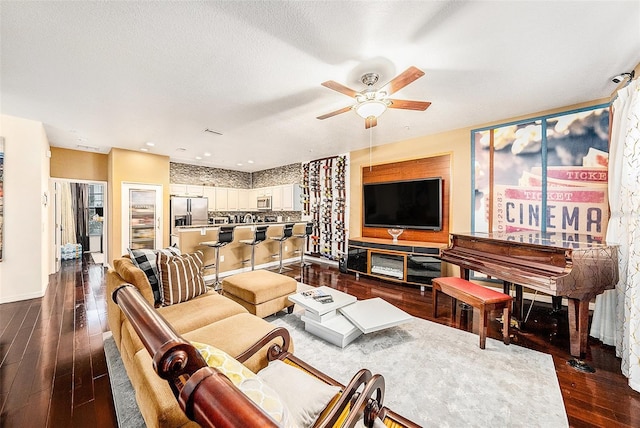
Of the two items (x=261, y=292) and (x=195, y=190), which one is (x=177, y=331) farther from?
(x=195, y=190)

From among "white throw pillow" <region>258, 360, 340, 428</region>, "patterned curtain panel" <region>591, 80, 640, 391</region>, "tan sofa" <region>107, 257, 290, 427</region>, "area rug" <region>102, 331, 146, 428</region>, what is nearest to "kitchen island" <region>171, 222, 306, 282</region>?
"tan sofa" <region>107, 257, 290, 427</region>

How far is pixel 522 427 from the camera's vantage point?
1547 millimetres

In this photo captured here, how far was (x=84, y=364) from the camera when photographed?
2150 mm

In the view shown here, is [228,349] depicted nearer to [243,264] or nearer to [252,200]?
[243,264]

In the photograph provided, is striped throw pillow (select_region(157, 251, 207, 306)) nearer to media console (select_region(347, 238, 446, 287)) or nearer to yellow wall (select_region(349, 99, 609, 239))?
media console (select_region(347, 238, 446, 287))

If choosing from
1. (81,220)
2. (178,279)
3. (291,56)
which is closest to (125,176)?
(81,220)

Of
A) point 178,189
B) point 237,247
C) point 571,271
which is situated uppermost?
point 178,189

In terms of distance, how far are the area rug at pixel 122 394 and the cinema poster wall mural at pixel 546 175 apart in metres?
4.15

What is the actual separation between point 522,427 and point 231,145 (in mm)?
5323

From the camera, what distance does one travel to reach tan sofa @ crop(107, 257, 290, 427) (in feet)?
3.59

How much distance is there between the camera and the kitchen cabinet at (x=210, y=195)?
7008 mm

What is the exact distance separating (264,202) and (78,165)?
4170 millimetres

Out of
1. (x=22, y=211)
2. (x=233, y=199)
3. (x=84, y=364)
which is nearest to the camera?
(x=84, y=364)

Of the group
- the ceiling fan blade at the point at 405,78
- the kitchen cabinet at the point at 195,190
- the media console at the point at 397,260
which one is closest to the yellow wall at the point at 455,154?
the media console at the point at 397,260
